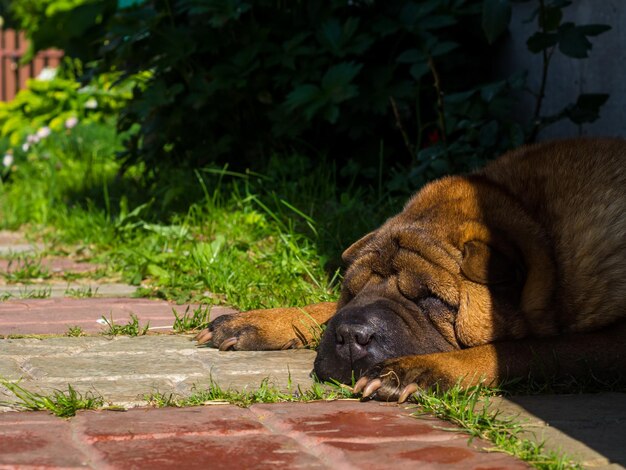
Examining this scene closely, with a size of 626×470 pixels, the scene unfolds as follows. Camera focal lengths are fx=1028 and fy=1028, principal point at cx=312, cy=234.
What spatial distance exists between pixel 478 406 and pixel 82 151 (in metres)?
6.65

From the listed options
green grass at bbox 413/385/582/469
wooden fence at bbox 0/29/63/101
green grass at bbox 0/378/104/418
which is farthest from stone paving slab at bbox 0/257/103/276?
wooden fence at bbox 0/29/63/101

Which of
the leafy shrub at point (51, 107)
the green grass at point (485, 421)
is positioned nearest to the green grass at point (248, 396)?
the green grass at point (485, 421)

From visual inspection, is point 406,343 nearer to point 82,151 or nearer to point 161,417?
point 161,417

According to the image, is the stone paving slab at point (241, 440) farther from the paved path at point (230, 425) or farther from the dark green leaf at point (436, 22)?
the dark green leaf at point (436, 22)

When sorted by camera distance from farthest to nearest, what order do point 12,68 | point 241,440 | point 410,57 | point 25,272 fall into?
point 12,68, point 410,57, point 25,272, point 241,440

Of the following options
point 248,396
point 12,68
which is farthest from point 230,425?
point 12,68

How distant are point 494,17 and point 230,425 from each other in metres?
2.69

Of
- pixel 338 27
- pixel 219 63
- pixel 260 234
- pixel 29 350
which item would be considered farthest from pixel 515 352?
pixel 219 63

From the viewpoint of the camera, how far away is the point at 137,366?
328 cm

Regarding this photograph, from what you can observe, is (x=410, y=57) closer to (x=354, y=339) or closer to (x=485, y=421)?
(x=354, y=339)

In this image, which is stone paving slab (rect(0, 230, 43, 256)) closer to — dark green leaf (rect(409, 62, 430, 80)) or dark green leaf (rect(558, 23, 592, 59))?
dark green leaf (rect(409, 62, 430, 80))

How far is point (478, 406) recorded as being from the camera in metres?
2.83

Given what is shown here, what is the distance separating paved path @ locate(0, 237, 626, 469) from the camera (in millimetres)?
2318

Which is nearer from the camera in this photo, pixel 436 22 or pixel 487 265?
pixel 487 265
